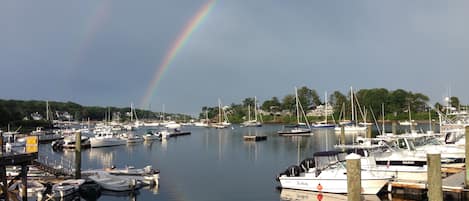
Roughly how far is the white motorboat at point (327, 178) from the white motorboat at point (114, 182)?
12.5 m

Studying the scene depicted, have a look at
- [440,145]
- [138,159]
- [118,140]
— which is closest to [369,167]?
[440,145]

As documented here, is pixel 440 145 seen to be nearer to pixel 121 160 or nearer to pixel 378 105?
pixel 121 160

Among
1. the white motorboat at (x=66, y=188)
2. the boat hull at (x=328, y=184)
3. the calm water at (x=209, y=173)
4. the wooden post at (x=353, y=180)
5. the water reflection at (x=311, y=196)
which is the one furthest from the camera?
the calm water at (x=209, y=173)

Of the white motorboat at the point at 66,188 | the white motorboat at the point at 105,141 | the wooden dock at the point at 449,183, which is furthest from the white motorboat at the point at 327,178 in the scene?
the white motorboat at the point at 105,141

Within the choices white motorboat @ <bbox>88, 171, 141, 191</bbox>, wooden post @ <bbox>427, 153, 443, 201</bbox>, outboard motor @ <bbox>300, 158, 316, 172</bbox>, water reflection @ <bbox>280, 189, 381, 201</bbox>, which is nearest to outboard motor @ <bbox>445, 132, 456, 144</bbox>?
outboard motor @ <bbox>300, 158, 316, 172</bbox>

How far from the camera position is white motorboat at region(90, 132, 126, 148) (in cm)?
9050

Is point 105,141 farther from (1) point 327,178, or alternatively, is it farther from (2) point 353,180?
(2) point 353,180

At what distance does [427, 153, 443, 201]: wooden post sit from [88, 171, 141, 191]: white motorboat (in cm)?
2354

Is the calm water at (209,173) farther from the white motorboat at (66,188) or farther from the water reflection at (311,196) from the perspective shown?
the white motorboat at (66,188)

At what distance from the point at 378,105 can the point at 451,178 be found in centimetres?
17255

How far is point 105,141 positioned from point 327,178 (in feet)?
222

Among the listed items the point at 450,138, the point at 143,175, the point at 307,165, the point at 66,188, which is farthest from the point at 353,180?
the point at 450,138

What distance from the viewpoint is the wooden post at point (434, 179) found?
21.8 meters

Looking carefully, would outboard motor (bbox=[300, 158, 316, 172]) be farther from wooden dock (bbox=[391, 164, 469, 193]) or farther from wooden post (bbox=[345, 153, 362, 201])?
wooden post (bbox=[345, 153, 362, 201])
